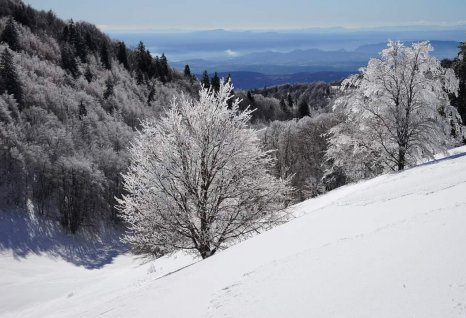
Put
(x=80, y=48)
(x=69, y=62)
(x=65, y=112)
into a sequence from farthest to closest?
(x=80, y=48) < (x=69, y=62) < (x=65, y=112)

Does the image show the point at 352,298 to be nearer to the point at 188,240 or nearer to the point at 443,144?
the point at 188,240

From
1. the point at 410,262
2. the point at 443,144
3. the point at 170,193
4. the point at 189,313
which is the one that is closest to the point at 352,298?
the point at 410,262

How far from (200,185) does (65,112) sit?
228 feet

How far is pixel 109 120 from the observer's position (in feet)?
287

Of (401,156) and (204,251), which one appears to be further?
(401,156)

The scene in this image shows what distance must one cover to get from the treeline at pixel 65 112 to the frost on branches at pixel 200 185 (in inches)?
1873

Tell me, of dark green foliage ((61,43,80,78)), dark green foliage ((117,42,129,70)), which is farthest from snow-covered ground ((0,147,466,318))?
dark green foliage ((117,42,129,70))

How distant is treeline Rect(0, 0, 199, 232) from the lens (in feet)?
205

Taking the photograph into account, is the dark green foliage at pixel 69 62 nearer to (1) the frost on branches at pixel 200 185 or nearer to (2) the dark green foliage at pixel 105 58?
(2) the dark green foliage at pixel 105 58

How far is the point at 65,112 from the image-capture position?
257 feet

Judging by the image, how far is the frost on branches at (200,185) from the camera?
16.4 m

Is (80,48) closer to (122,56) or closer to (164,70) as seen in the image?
(122,56)

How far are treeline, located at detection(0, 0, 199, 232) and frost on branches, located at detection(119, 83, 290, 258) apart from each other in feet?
156

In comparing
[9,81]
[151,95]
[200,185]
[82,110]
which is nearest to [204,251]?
[200,185]
